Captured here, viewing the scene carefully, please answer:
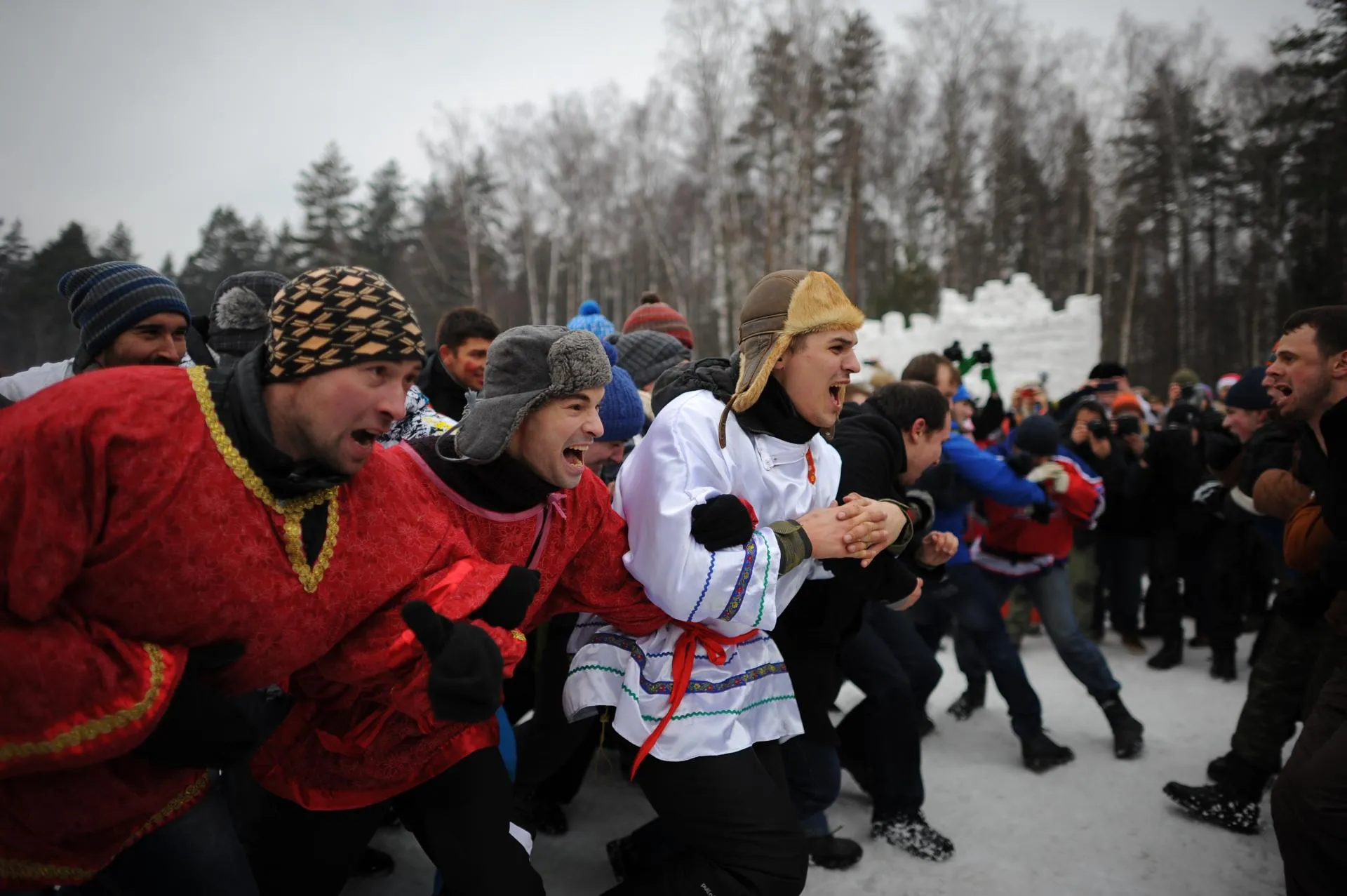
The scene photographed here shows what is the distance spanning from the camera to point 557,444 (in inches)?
82.2

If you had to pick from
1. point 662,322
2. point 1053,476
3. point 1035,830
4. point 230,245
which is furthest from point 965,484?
point 230,245

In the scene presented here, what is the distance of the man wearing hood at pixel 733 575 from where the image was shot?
2.14 m

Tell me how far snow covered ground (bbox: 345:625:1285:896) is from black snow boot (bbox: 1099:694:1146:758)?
0.22 ft

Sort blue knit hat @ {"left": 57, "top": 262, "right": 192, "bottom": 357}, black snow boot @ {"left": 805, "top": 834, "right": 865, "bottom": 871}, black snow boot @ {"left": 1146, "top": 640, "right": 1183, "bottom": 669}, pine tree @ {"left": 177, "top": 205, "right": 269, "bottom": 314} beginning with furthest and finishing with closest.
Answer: pine tree @ {"left": 177, "top": 205, "right": 269, "bottom": 314}, black snow boot @ {"left": 1146, "top": 640, "right": 1183, "bottom": 669}, black snow boot @ {"left": 805, "top": 834, "right": 865, "bottom": 871}, blue knit hat @ {"left": 57, "top": 262, "right": 192, "bottom": 357}

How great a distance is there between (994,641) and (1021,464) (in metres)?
1.02

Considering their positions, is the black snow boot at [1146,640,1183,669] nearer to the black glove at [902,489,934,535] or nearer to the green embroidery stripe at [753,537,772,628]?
the black glove at [902,489,934,535]

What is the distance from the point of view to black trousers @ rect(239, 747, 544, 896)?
195 centimetres

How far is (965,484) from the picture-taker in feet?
14.5

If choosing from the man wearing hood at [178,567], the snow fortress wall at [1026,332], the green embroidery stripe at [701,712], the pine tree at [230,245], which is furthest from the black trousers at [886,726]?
the pine tree at [230,245]

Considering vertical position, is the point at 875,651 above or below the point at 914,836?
above

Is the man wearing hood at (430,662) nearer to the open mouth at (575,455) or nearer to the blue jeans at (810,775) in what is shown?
the open mouth at (575,455)

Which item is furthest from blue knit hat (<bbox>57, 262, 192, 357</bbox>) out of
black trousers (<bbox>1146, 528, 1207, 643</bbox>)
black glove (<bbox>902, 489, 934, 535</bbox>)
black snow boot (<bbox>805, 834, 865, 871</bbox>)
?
black trousers (<bbox>1146, 528, 1207, 643</bbox>)

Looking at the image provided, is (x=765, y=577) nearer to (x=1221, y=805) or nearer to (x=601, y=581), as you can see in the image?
(x=601, y=581)

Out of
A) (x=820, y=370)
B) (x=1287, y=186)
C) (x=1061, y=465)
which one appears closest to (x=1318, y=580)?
(x=1061, y=465)
